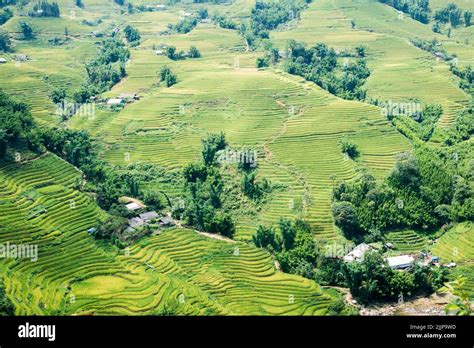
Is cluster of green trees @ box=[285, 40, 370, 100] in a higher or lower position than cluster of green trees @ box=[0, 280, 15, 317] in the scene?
higher

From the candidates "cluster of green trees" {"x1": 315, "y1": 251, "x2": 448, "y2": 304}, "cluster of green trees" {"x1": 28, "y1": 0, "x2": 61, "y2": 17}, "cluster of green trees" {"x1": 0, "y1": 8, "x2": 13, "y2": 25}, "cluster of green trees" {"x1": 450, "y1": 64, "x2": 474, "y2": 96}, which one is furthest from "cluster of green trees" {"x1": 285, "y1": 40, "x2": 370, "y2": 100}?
"cluster of green trees" {"x1": 0, "y1": 8, "x2": 13, "y2": 25}

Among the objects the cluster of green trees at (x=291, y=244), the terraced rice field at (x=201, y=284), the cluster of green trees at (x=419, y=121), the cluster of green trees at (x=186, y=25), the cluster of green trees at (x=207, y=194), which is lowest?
the terraced rice field at (x=201, y=284)

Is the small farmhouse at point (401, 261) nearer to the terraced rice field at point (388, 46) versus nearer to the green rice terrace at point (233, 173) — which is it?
the green rice terrace at point (233, 173)

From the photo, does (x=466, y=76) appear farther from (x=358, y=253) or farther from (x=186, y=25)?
(x=186, y=25)

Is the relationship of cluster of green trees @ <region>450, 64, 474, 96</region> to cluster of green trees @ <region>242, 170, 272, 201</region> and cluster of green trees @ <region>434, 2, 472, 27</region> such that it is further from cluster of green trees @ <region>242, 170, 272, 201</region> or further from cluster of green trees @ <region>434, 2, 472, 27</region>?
cluster of green trees @ <region>242, 170, 272, 201</region>

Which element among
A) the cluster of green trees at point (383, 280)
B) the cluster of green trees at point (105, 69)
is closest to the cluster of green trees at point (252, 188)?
the cluster of green trees at point (383, 280)

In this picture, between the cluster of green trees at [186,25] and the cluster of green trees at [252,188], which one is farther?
the cluster of green trees at [186,25]

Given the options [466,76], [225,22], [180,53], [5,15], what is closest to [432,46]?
[466,76]
